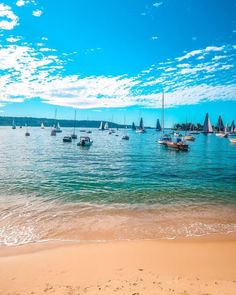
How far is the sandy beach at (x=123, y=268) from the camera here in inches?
349

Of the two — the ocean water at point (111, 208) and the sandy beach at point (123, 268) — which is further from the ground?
the sandy beach at point (123, 268)

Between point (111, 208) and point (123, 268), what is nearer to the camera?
point (123, 268)

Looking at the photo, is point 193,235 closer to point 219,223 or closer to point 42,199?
point 219,223

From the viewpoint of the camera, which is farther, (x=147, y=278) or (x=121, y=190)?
(x=121, y=190)

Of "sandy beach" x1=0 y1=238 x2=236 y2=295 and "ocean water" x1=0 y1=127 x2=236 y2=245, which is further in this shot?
"ocean water" x1=0 y1=127 x2=236 y2=245

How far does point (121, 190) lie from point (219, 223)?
10.8m

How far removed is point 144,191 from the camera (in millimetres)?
26031

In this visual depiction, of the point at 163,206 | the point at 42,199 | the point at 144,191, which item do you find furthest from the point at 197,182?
the point at 42,199

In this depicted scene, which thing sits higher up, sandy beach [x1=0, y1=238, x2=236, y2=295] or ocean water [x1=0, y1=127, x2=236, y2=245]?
sandy beach [x1=0, y1=238, x2=236, y2=295]

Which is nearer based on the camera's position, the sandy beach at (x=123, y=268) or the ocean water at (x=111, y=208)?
the sandy beach at (x=123, y=268)

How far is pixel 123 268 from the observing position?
10.5 m

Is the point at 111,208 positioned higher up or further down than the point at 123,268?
further down

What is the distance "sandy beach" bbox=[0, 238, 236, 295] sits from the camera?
8.86 metres

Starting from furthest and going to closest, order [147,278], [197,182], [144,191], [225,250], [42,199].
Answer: [197,182]
[144,191]
[42,199]
[225,250]
[147,278]
